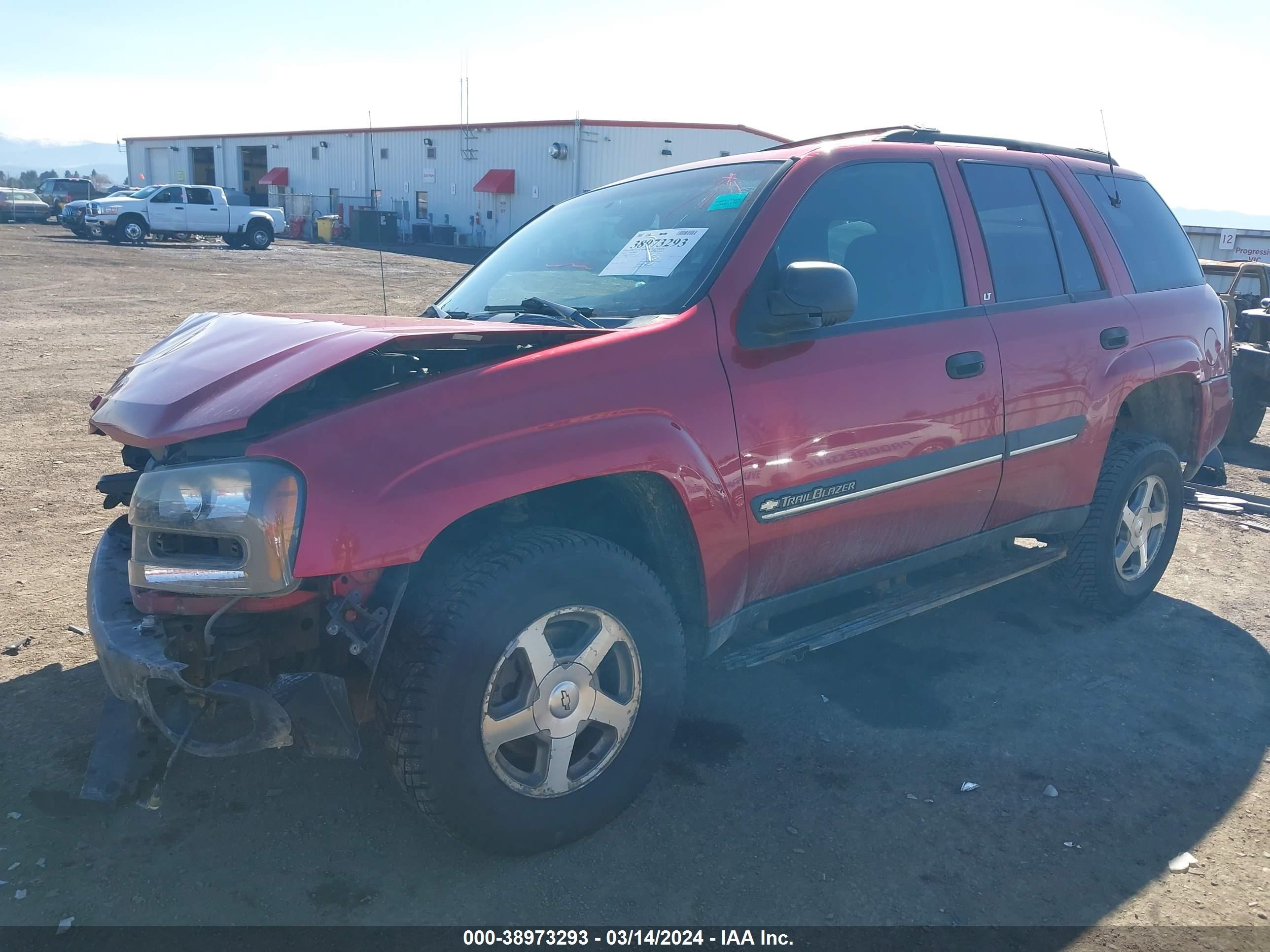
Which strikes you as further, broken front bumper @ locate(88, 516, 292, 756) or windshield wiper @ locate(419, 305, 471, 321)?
windshield wiper @ locate(419, 305, 471, 321)

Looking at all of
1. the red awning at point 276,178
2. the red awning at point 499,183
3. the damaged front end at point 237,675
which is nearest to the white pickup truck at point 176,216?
the red awning at point 499,183

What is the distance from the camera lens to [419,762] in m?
2.32

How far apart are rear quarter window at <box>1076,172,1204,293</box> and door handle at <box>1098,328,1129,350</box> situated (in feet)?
1.19

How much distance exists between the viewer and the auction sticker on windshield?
312cm

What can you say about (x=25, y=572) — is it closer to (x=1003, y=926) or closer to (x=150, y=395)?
(x=150, y=395)

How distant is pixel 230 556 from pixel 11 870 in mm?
1155

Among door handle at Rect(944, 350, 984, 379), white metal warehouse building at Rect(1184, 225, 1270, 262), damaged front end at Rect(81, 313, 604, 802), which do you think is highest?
white metal warehouse building at Rect(1184, 225, 1270, 262)

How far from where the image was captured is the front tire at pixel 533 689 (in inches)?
91.8

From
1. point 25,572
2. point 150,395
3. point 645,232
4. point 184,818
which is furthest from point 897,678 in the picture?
point 25,572

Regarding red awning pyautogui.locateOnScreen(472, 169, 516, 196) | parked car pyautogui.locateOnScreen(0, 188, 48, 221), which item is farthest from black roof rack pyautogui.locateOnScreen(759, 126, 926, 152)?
parked car pyautogui.locateOnScreen(0, 188, 48, 221)

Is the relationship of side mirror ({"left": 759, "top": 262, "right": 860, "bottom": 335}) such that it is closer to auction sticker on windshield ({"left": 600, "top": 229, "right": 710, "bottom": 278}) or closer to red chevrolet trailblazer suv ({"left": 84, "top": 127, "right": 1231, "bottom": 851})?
red chevrolet trailblazer suv ({"left": 84, "top": 127, "right": 1231, "bottom": 851})

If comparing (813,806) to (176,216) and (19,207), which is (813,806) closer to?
(176,216)

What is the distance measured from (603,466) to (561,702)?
2.14ft

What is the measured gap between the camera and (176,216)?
3066 cm
